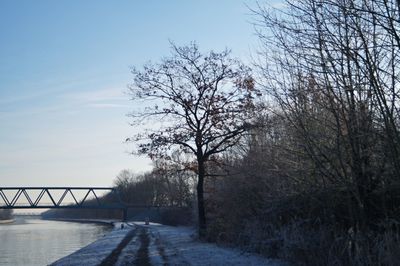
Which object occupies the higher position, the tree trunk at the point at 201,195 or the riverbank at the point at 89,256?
the tree trunk at the point at 201,195

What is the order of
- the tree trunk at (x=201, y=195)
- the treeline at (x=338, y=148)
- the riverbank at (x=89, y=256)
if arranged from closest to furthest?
the treeline at (x=338, y=148) → the riverbank at (x=89, y=256) → the tree trunk at (x=201, y=195)

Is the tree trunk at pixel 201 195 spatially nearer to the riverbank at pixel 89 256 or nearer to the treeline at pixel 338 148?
the riverbank at pixel 89 256

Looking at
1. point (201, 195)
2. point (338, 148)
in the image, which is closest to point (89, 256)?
point (201, 195)

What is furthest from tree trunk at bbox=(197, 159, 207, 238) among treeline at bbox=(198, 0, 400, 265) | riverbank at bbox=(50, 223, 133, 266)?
treeline at bbox=(198, 0, 400, 265)

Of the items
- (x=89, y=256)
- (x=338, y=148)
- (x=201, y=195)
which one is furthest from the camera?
(x=201, y=195)

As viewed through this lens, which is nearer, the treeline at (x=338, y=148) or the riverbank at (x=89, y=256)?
the treeline at (x=338, y=148)

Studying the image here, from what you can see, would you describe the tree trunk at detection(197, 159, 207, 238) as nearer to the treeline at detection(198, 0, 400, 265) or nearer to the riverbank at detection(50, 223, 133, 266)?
the riverbank at detection(50, 223, 133, 266)

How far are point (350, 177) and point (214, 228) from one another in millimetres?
14308

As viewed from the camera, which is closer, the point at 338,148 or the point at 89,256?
the point at 338,148

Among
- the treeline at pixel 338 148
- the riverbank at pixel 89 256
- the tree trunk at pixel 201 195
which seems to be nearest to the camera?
the treeline at pixel 338 148

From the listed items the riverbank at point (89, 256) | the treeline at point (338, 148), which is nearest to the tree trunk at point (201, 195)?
the riverbank at point (89, 256)

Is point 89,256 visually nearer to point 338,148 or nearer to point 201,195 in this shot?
point 201,195

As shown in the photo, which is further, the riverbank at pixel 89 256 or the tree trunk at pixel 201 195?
the tree trunk at pixel 201 195

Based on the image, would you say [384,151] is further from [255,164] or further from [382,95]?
[255,164]
